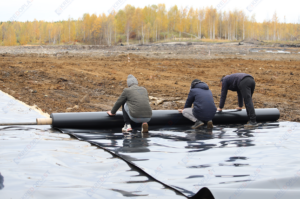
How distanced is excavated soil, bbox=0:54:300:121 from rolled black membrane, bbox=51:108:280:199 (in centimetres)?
250

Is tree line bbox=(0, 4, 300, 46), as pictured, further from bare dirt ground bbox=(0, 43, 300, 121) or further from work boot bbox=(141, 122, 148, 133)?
work boot bbox=(141, 122, 148, 133)

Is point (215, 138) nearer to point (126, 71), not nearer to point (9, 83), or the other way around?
point (9, 83)

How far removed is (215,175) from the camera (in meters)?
2.99

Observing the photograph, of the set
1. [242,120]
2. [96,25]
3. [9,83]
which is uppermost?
[96,25]

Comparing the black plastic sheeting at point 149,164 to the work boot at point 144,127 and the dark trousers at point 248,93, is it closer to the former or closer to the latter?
the work boot at point 144,127

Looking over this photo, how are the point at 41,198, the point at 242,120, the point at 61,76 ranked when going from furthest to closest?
1. the point at 61,76
2. the point at 242,120
3. the point at 41,198

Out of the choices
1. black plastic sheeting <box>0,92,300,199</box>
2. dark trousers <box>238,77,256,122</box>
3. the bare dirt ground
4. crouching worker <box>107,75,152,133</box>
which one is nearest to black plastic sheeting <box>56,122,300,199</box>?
black plastic sheeting <box>0,92,300,199</box>

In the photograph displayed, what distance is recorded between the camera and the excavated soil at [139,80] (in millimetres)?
9750

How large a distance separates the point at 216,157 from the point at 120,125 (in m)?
2.71

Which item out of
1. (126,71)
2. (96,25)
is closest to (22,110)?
(126,71)

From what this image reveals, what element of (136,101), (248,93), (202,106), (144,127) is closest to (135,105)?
(136,101)

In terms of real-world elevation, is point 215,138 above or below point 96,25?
below

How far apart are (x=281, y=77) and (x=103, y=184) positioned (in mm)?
13564

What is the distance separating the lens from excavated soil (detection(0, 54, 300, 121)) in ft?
32.0
